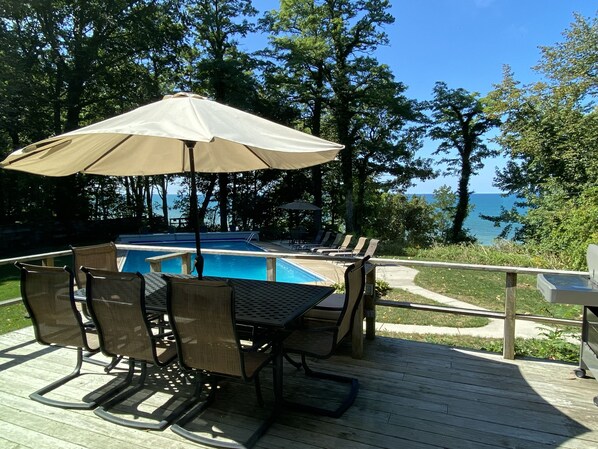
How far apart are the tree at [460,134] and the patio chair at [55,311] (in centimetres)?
1867

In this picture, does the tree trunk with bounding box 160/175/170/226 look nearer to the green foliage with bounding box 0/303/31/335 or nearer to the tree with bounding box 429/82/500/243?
the green foliage with bounding box 0/303/31/335

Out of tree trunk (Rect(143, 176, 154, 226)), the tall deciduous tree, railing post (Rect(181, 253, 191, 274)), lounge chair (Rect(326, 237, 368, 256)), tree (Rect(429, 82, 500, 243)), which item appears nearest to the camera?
railing post (Rect(181, 253, 191, 274))

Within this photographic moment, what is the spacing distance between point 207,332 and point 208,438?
0.67 meters

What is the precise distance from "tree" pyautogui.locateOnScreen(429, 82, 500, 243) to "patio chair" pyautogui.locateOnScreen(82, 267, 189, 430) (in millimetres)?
18581

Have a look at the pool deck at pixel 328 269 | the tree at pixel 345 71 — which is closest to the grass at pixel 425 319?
the pool deck at pixel 328 269

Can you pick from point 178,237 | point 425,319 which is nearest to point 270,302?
point 425,319

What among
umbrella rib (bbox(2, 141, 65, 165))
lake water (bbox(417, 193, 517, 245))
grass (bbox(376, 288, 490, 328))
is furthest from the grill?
lake water (bbox(417, 193, 517, 245))

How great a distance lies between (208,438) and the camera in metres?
2.19

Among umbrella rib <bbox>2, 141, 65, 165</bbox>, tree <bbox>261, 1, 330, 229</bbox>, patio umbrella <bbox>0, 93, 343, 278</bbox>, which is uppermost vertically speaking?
tree <bbox>261, 1, 330, 229</bbox>

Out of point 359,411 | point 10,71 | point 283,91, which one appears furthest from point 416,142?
point 359,411

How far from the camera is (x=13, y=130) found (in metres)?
13.3

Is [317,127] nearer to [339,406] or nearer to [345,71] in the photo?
[345,71]

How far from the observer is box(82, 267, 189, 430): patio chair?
230 cm

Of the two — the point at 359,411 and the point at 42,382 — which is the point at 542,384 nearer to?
the point at 359,411
